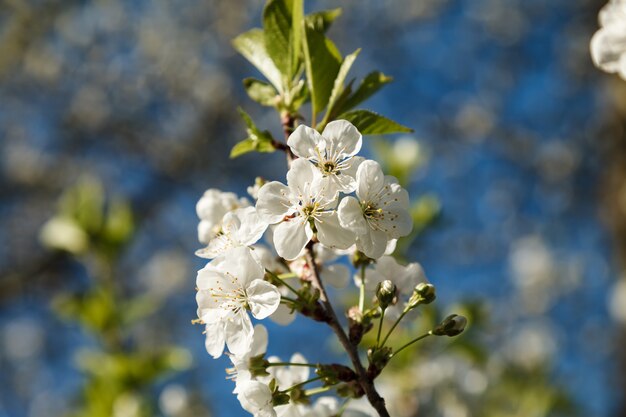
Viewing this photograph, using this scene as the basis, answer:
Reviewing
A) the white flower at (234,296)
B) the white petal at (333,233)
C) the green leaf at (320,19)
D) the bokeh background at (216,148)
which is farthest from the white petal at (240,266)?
the bokeh background at (216,148)

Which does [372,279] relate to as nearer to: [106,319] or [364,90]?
[364,90]

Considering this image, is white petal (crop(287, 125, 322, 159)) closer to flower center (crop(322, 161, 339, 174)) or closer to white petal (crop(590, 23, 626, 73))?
flower center (crop(322, 161, 339, 174))

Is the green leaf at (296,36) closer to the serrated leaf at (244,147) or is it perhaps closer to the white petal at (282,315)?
the serrated leaf at (244,147)

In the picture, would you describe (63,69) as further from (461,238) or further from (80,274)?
(461,238)

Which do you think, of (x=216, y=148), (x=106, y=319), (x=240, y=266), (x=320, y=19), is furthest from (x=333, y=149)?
(x=216, y=148)

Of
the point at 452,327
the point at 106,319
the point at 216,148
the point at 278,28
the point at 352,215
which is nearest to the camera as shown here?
the point at 352,215

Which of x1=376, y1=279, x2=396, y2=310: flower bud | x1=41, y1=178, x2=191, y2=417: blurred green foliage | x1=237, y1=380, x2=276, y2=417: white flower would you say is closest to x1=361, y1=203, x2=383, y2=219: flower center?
x1=376, y1=279, x2=396, y2=310: flower bud
